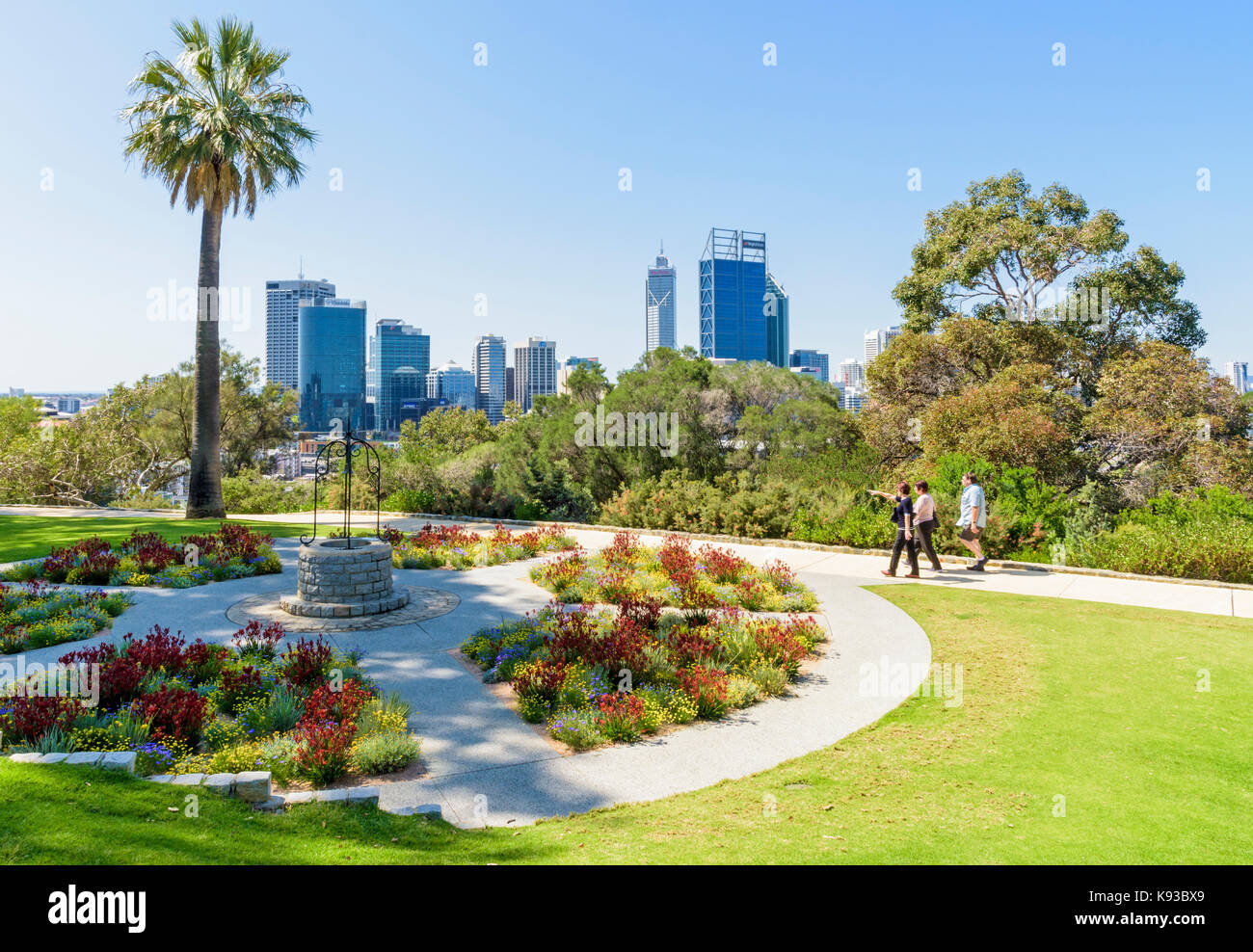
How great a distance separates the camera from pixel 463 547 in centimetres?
1416

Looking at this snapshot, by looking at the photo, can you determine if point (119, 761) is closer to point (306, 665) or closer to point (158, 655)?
point (306, 665)

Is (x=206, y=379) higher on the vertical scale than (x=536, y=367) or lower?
lower

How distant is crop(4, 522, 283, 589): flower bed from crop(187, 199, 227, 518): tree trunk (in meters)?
6.81

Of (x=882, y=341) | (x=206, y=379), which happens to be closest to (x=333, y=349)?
(x=882, y=341)

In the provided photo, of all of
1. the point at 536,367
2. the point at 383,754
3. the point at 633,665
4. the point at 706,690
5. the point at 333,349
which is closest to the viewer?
the point at 383,754

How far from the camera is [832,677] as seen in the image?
732 centimetres

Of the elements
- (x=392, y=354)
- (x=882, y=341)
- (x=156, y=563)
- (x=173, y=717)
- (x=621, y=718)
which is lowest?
(x=621, y=718)

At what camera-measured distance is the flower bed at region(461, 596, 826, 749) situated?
239 inches

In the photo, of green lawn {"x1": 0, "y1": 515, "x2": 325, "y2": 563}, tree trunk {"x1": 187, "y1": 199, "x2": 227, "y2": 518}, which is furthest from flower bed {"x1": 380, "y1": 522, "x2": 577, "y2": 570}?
tree trunk {"x1": 187, "y1": 199, "x2": 227, "y2": 518}

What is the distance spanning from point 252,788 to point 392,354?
647 ft

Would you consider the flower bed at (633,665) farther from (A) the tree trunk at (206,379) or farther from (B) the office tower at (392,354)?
(B) the office tower at (392,354)

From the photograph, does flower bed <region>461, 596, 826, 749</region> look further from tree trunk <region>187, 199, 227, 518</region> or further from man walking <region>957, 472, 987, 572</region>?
tree trunk <region>187, 199, 227, 518</region>
